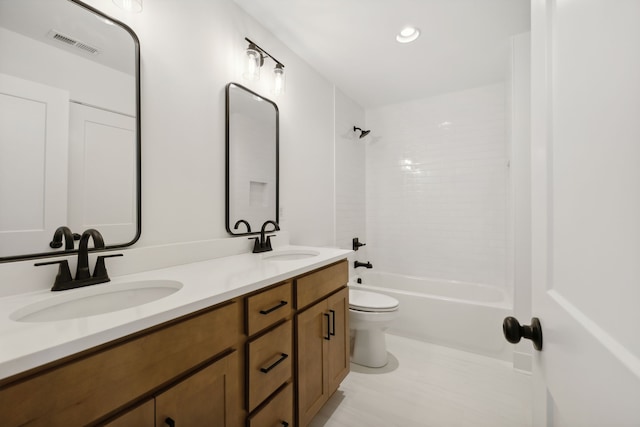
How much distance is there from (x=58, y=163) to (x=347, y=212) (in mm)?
2392

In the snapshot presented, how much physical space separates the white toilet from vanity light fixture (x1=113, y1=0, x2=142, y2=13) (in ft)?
6.81

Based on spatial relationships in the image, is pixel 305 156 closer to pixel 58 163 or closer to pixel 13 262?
pixel 58 163

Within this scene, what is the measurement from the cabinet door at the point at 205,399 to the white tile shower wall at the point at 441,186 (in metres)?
2.65

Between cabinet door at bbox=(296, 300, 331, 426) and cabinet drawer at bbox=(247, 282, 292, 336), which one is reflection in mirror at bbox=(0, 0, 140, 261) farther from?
cabinet door at bbox=(296, 300, 331, 426)

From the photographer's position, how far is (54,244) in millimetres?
954

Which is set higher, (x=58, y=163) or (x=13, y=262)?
(x=58, y=163)

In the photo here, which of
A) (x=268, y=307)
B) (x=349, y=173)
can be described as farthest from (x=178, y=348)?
(x=349, y=173)

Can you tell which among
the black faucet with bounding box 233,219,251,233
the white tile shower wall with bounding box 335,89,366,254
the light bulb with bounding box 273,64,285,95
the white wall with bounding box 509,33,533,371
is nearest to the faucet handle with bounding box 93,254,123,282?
the black faucet with bounding box 233,219,251,233

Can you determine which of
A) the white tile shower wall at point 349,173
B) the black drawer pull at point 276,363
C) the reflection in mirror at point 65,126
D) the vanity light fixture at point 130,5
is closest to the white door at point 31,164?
the reflection in mirror at point 65,126

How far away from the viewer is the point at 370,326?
1.99m

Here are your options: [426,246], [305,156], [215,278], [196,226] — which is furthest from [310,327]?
[426,246]

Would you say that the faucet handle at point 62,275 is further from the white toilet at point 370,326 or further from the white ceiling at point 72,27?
the white toilet at point 370,326

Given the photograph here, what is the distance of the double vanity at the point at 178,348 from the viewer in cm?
54

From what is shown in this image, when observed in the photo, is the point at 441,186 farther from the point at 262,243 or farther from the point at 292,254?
the point at 262,243
